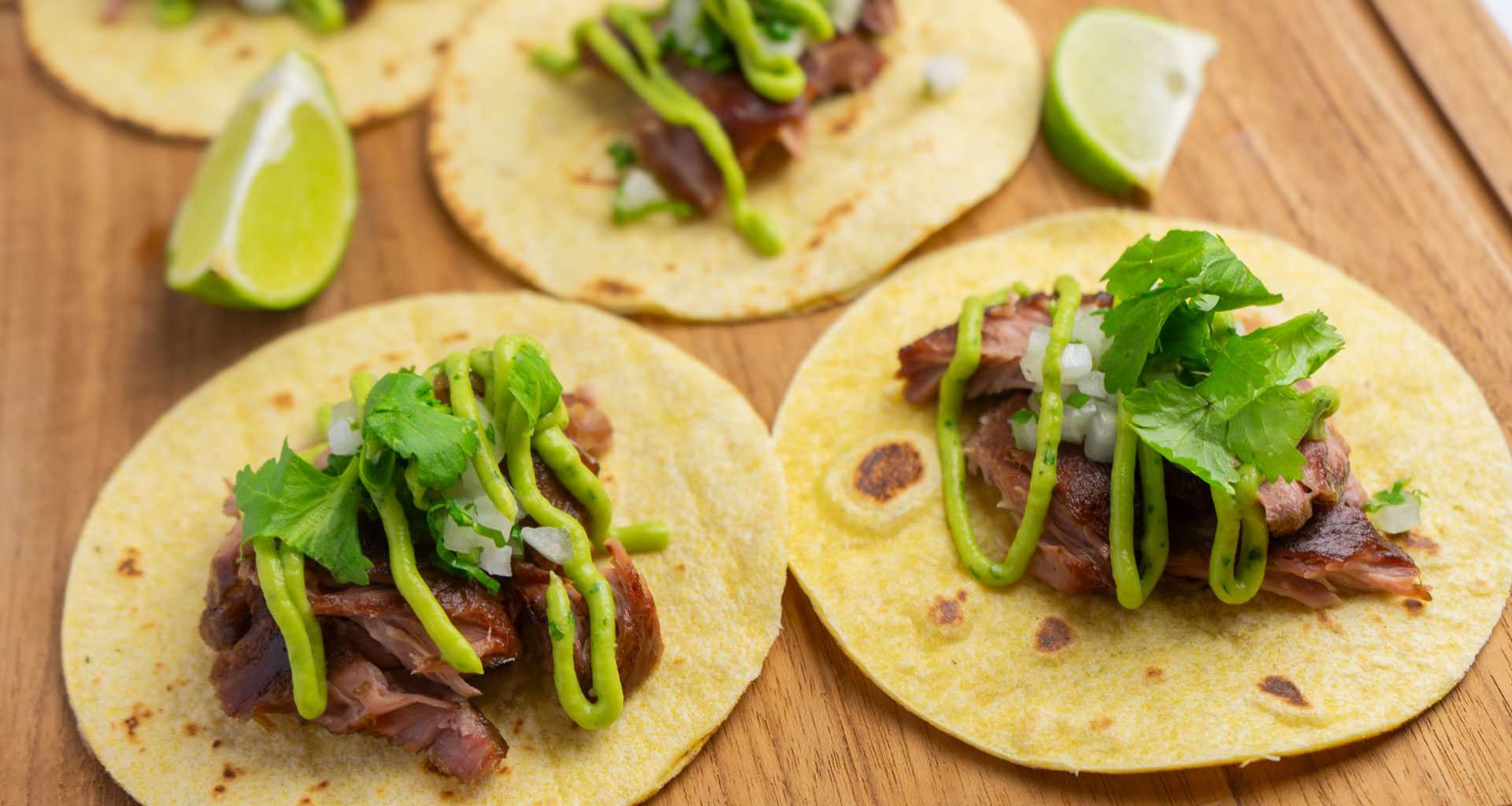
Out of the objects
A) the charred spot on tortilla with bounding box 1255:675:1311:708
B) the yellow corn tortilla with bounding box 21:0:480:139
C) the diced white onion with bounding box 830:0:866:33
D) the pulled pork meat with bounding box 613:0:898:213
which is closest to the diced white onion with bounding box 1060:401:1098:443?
the charred spot on tortilla with bounding box 1255:675:1311:708

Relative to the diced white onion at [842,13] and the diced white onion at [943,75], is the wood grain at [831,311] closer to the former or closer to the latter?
the diced white onion at [943,75]

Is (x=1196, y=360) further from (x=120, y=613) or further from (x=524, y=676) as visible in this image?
(x=120, y=613)

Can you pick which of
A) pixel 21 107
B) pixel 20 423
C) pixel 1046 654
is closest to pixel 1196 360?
pixel 1046 654

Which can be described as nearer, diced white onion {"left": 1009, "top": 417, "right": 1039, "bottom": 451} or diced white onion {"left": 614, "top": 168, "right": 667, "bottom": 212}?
diced white onion {"left": 1009, "top": 417, "right": 1039, "bottom": 451}

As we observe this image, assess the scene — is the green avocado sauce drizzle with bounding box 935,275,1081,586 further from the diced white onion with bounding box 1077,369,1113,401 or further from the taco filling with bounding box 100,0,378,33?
the taco filling with bounding box 100,0,378,33

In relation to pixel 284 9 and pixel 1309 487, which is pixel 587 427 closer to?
pixel 1309 487

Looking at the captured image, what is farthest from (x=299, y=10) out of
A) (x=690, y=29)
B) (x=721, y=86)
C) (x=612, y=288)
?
(x=612, y=288)
